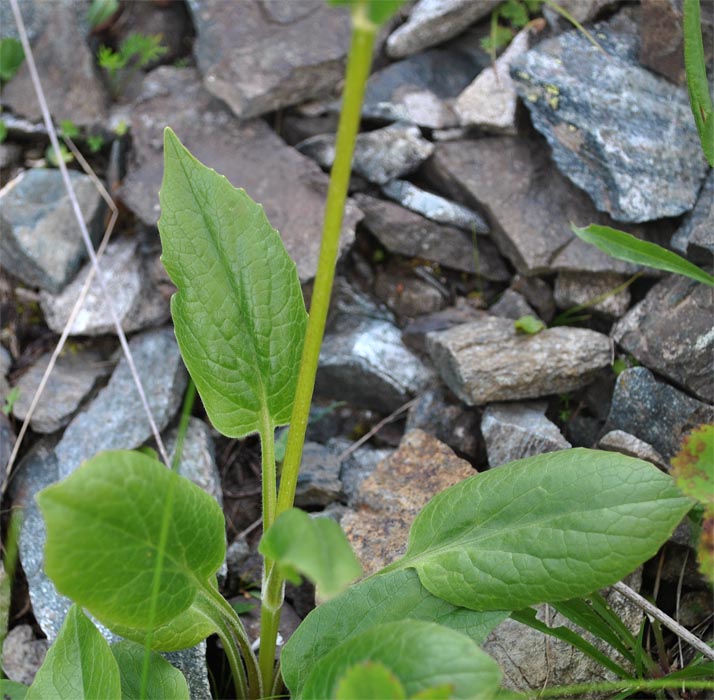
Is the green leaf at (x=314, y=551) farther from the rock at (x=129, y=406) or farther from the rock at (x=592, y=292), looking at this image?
the rock at (x=592, y=292)

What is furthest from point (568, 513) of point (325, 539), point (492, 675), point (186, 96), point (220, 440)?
point (186, 96)

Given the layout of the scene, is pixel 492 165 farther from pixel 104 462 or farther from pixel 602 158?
pixel 104 462

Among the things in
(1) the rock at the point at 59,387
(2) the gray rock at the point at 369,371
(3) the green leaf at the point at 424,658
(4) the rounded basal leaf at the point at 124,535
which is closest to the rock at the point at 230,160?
(2) the gray rock at the point at 369,371

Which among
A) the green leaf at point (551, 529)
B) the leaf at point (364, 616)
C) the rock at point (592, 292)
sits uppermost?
the green leaf at point (551, 529)

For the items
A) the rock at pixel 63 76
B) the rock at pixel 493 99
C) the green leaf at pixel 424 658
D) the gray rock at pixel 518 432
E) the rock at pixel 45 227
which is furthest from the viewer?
the rock at pixel 63 76

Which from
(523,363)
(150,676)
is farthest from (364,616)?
(523,363)
